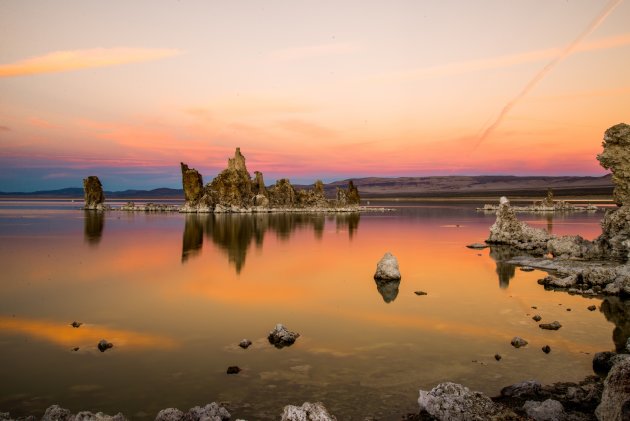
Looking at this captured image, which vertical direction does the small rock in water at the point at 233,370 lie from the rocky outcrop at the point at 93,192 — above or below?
below

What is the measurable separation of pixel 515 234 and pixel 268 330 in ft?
93.3

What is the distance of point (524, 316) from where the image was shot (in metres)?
16.4

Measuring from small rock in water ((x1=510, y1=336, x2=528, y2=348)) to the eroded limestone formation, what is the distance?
87.6 metres

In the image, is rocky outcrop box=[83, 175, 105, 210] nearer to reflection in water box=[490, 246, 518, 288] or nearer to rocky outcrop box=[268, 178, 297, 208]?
rocky outcrop box=[268, 178, 297, 208]

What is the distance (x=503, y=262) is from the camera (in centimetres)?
2905

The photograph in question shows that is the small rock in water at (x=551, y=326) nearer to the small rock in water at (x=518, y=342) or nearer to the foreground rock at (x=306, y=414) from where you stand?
the small rock in water at (x=518, y=342)

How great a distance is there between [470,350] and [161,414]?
26.6 ft

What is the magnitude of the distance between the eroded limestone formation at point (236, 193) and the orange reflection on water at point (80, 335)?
83.0m

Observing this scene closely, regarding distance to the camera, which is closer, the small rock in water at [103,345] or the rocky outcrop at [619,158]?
the small rock in water at [103,345]

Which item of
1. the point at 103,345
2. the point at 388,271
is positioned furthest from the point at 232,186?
the point at 103,345

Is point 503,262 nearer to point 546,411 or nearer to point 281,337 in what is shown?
point 281,337

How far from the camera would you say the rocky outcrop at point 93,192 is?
341 ft

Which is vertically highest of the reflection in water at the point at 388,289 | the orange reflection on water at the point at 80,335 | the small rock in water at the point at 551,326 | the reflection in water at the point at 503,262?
the orange reflection on water at the point at 80,335

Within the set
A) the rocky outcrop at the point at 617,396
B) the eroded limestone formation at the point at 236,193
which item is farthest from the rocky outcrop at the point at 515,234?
the eroded limestone formation at the point at 236,193
